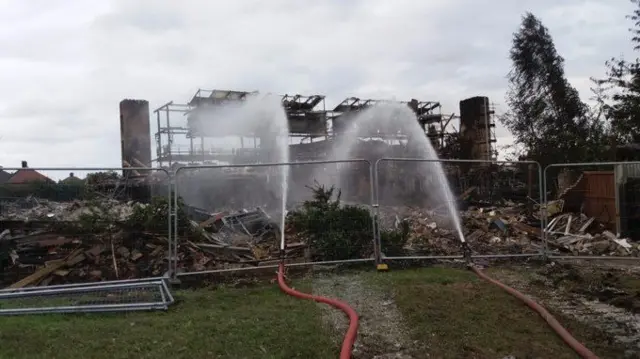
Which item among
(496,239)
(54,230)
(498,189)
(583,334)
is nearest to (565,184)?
(498,189)

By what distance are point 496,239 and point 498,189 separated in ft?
22.2

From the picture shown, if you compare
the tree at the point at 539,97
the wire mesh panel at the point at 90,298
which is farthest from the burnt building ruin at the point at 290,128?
the wire mesh panel at the point at 90,298

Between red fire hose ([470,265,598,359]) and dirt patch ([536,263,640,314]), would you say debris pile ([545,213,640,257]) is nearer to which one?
dirt patch ([536,263,640,314])

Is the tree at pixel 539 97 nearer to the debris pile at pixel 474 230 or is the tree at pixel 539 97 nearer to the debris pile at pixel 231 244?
the debris pile at pixel 474 230

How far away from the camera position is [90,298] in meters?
6.96

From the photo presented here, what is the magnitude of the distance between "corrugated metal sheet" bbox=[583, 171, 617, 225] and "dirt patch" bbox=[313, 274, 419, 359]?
8958mm

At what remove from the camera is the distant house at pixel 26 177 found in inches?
316

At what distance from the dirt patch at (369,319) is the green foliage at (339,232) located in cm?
75

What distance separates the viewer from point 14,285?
25.9ft

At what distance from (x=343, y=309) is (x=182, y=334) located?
1911mm

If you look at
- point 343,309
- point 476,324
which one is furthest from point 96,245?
point 476,324

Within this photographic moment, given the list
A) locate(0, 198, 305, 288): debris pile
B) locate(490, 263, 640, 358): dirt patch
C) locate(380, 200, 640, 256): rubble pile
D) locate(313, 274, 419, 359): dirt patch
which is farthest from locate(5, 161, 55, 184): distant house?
locate(490, 263, 640, 358): dirt patch

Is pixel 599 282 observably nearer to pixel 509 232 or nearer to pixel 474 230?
pixel 509 232

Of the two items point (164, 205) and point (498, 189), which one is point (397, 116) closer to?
point (498, 189)
